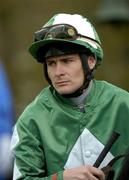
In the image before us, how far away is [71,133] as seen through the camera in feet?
25.3

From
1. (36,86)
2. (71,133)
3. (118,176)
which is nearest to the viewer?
(118,176)

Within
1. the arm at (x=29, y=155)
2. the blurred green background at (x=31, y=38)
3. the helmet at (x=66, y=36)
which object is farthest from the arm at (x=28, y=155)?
the blurred green background at (x=31, y=38)

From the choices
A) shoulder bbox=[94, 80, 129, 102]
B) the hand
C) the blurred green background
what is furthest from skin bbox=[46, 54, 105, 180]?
the blurred green background

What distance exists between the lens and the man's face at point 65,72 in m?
7.67

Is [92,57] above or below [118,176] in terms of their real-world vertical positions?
above

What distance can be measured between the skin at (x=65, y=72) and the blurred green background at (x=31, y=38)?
992cm

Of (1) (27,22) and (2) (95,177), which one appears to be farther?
(1) (27,22)

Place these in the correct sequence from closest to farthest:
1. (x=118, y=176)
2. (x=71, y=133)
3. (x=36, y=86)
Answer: (x=118, y=176) → (x=71, y=133) → (x=36, y=86)

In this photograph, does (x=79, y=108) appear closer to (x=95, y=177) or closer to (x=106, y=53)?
(x=95, y=177)

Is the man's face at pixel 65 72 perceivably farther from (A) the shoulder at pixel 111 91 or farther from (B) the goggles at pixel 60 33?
(A) the shoulder at pixel 111 91

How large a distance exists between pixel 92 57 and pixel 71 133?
544 millimetres

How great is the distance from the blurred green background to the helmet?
9776 mm

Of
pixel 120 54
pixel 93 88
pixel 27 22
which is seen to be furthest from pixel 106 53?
pixel 93 88

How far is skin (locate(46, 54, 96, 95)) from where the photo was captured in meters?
7.67
